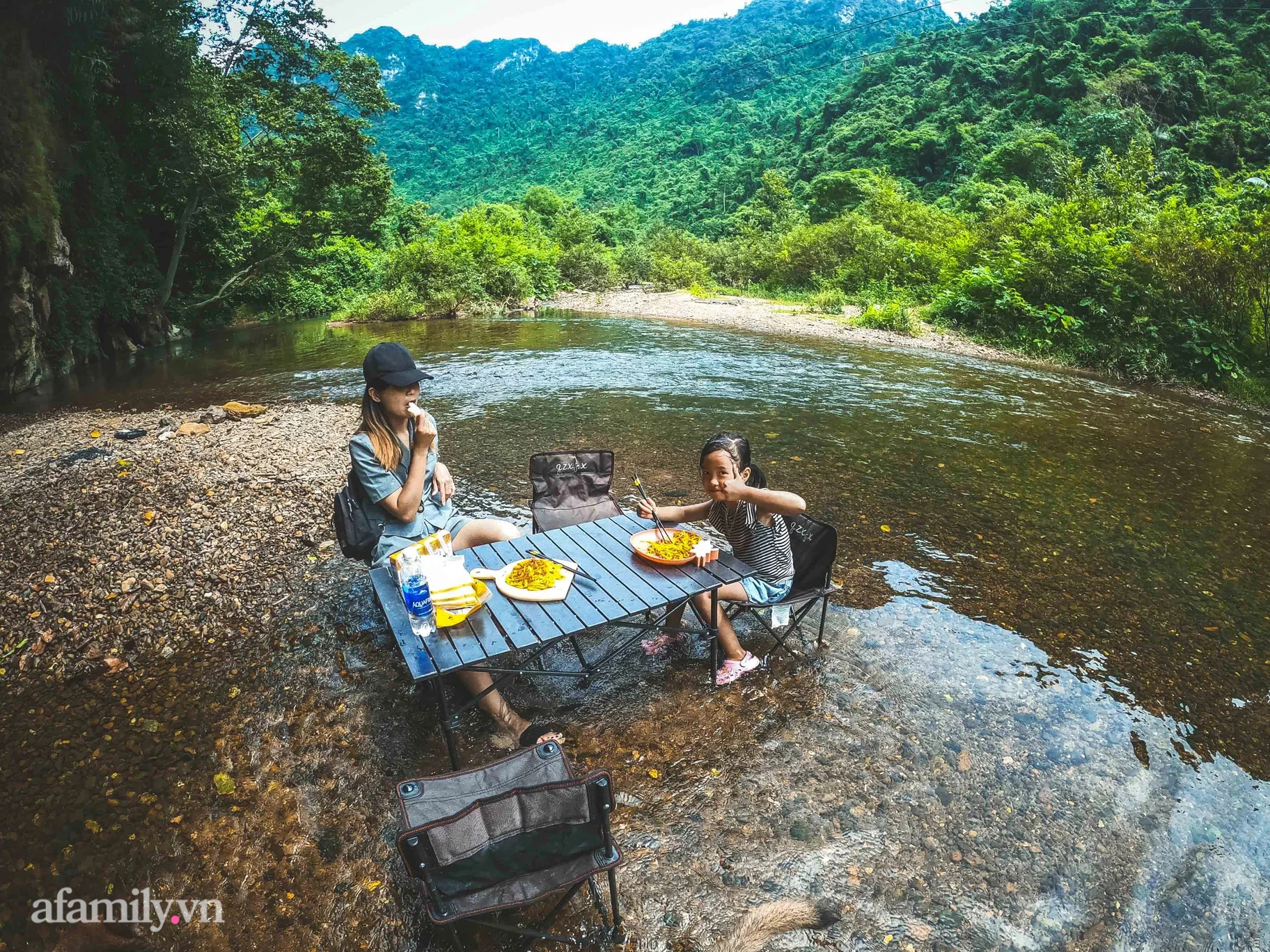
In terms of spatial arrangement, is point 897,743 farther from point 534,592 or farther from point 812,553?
point 534,592

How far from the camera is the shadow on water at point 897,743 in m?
2.84

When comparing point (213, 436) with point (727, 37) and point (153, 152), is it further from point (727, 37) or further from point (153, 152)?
point (727, 37)

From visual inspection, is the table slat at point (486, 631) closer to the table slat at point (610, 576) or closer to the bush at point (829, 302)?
the table slat at point (610, 576)

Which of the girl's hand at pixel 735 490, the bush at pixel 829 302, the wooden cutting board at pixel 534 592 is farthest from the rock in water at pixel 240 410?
the bush at pixel 829 302

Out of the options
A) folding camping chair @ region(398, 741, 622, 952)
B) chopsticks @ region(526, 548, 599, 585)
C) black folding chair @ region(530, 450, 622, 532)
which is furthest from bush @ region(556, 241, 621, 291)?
folding camping chair @ region(398, 741, 622, 952)

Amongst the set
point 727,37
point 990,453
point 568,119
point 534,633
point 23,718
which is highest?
point 727,37

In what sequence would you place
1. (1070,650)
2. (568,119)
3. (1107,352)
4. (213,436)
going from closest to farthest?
(1070,650) → (213,436) → (1107,352) → (568,119)

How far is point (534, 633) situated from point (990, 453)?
762 cm

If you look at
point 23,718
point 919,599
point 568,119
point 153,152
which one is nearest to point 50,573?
point 23,718

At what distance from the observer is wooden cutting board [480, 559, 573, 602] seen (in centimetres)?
341

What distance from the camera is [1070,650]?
15.0 feet

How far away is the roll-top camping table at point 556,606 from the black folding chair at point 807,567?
371 millimetres

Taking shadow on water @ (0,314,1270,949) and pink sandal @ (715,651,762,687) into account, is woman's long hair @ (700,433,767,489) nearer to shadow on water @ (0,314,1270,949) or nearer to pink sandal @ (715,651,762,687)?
pink sandal @ (715,651,762,687)

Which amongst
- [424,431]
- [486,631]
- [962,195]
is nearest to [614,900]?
[486,631]
